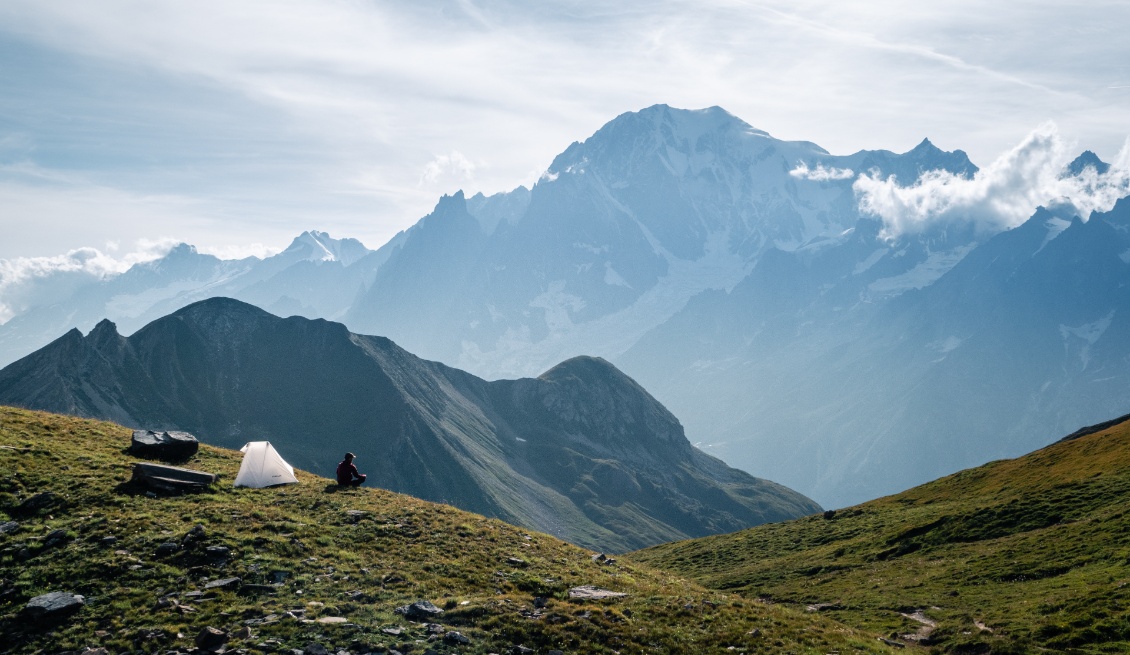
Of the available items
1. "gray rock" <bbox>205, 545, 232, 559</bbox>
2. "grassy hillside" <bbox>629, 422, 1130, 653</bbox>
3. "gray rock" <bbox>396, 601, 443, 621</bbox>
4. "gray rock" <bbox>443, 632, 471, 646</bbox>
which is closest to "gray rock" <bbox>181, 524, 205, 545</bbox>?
"gray rock" <bbox>205, 545, 232, 559</bbox>

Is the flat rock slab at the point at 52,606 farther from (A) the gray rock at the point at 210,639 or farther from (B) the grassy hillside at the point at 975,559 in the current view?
(B) the grassy hillside at the point at 975,559

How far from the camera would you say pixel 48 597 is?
2441cm

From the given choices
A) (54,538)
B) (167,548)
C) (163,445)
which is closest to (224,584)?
(167,548)

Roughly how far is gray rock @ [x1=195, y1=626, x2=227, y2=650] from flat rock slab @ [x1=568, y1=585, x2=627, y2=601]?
1316 cm

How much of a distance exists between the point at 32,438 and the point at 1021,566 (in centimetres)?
5376

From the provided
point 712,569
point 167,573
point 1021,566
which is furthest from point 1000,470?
point 167,573

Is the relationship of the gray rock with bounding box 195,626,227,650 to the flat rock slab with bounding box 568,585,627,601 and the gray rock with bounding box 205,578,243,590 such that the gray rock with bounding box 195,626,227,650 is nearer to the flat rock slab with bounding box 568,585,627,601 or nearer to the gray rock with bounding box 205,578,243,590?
the gray rock with bounding box 205,578,243,590

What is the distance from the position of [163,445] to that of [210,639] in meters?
22.6

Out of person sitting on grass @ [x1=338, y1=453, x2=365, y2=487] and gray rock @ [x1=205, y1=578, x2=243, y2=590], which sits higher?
person sitting on grass @ [x1=338, y1=453, x2=365, y2=487]

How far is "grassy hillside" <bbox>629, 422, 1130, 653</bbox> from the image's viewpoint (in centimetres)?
3180

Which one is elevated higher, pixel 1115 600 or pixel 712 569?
pixel 1115 600

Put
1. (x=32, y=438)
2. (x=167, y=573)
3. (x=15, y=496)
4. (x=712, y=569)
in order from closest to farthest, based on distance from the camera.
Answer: (x=167, y=573)
(x=15, y=496)
(x=32, y=438)
(x=712, y=569)

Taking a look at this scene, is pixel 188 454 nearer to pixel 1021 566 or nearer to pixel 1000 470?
pixel 1021 566

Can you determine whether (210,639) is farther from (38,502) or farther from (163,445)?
(163,445)
